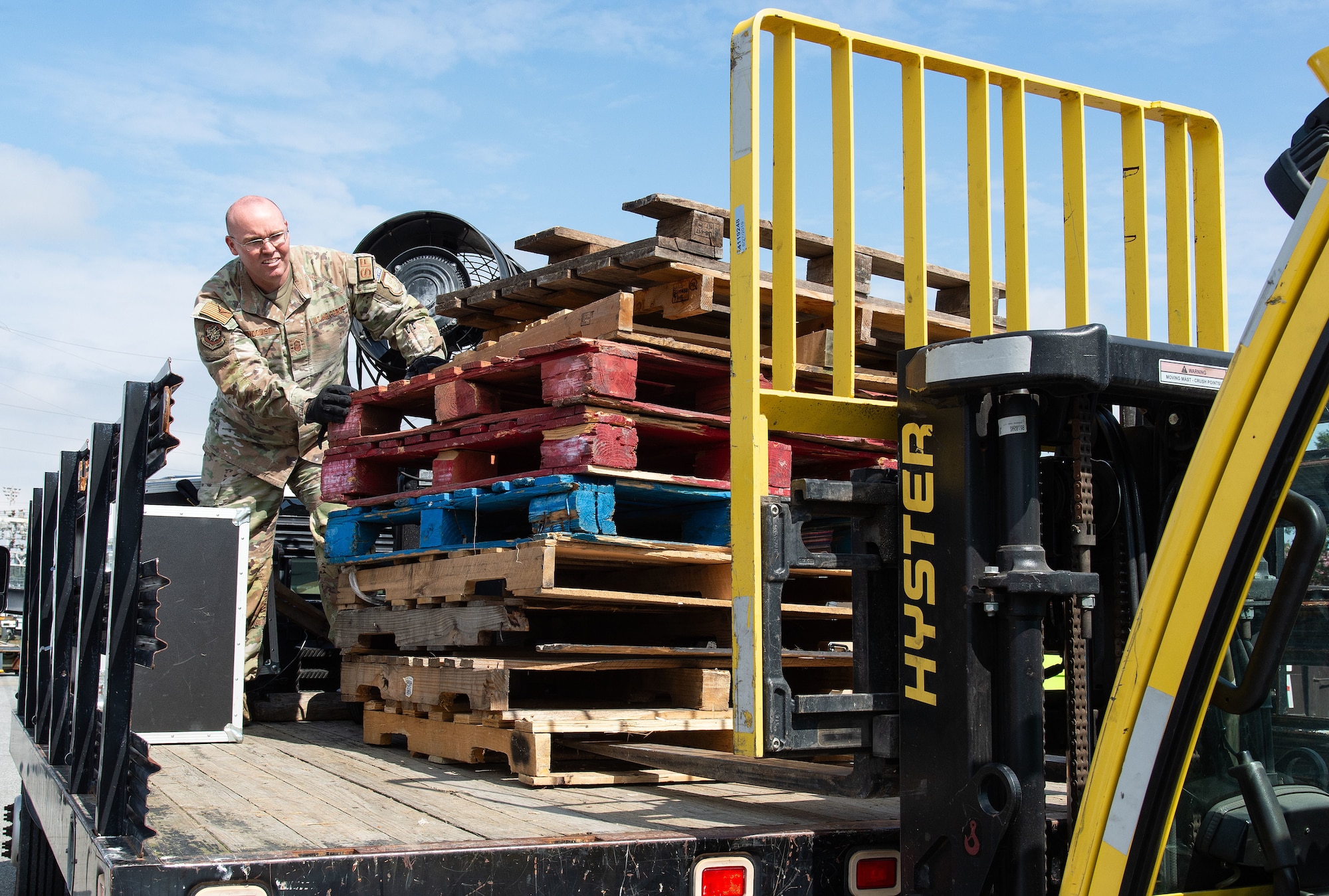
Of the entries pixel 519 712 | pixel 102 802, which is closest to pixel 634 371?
pixel 519 712

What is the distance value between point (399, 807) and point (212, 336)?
10.7 feet

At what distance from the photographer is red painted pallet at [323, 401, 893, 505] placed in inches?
144

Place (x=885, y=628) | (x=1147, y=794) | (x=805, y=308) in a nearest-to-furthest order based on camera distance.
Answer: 1. (x=1147, y=794)
2. (x=885, y=628)
3. (x=805, y=308)

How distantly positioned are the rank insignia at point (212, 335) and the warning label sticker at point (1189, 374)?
4.25 metres

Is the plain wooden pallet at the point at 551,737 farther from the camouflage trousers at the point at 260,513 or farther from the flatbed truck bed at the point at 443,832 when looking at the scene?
the camouflage trousers at the point at 260,513

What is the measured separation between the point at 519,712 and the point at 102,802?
1.30 metres

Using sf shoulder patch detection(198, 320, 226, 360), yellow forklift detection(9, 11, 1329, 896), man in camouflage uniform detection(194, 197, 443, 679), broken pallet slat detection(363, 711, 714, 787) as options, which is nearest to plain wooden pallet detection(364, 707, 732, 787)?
broken pallet slat detection(363, 711, 714, 787)

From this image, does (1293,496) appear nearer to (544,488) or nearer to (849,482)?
(849,482)

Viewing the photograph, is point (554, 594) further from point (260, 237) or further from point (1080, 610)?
point (260, 237)

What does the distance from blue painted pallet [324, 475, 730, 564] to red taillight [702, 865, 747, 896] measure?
143 cm

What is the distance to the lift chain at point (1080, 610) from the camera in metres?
2.21

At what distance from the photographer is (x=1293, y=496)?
1.81 m

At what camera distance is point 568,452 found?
3.65 metres

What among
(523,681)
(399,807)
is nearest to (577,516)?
(523,681)
